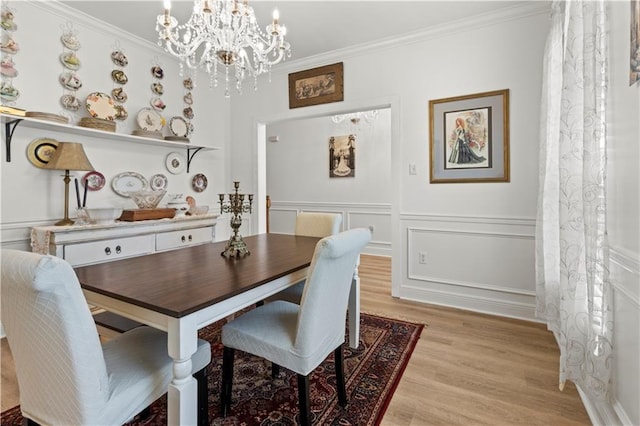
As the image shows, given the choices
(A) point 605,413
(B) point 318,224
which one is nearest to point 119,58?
(B) point 318,224

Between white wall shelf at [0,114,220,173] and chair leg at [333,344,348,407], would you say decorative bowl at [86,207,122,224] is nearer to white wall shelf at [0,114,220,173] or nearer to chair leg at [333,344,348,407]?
white wall shelf at [0,114,220,173]

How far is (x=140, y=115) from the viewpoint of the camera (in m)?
3.12

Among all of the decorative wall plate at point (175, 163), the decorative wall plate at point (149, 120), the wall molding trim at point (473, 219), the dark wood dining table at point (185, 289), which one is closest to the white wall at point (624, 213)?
the dark wood dining table at point (185, 289)

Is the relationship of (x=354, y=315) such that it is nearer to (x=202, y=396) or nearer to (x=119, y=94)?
(x=202, y=396)

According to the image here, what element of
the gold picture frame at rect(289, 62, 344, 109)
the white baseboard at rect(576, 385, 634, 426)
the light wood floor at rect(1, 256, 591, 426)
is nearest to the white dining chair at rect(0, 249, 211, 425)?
the light wood floor at rect(1, 256, 591, 426)

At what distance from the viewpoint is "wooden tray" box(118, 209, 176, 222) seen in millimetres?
2729

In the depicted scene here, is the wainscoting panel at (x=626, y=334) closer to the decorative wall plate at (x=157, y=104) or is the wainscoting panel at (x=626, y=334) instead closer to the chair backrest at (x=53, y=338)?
the chair backrest at (x=53, y=338)

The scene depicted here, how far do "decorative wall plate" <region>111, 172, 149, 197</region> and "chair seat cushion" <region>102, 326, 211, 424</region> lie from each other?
209cm

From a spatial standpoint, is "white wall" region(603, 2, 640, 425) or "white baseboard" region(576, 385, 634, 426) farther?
"white baseboard" region(576, 385, 634, 426)

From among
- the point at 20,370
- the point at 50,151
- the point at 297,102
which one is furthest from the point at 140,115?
the point at 20,370

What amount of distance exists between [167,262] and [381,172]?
13.3ft

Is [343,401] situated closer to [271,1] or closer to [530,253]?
[530,253]

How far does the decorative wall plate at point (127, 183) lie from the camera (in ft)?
9.83

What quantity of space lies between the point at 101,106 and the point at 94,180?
66 centimetres
